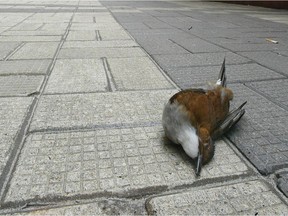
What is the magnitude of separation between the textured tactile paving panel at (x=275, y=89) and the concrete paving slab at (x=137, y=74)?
2.62 ft

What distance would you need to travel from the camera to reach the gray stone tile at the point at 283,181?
5.33 ft

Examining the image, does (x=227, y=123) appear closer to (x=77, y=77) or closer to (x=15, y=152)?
(x=15, y=152)

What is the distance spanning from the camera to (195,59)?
415 cm

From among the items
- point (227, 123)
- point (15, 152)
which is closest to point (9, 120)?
point (15, 152)

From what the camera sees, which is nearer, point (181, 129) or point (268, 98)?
point (181, 129)

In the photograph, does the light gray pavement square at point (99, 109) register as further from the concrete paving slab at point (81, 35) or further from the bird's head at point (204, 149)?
the concrete paving slab at point (81, 35)

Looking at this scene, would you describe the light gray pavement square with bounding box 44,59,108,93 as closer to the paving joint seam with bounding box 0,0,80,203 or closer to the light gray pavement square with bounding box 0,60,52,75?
the light gray pavement square with bounding box 0,60,52,75

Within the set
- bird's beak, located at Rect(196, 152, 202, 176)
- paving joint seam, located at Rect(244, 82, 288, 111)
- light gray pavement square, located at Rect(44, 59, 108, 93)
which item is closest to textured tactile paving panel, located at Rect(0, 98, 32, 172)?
light gray pavement square, located at Rect(44, 59, 108, 93)

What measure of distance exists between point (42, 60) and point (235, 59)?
2333mm

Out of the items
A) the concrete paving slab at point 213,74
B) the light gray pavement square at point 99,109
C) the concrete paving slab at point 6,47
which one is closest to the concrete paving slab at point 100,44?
the concrete paving slab at point 6,47

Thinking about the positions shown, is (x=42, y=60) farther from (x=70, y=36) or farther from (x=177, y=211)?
(x=177, y=211)

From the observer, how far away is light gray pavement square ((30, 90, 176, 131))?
90.6 inches

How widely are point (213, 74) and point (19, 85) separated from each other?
1.88 meters

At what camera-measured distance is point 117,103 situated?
8.71 ft
